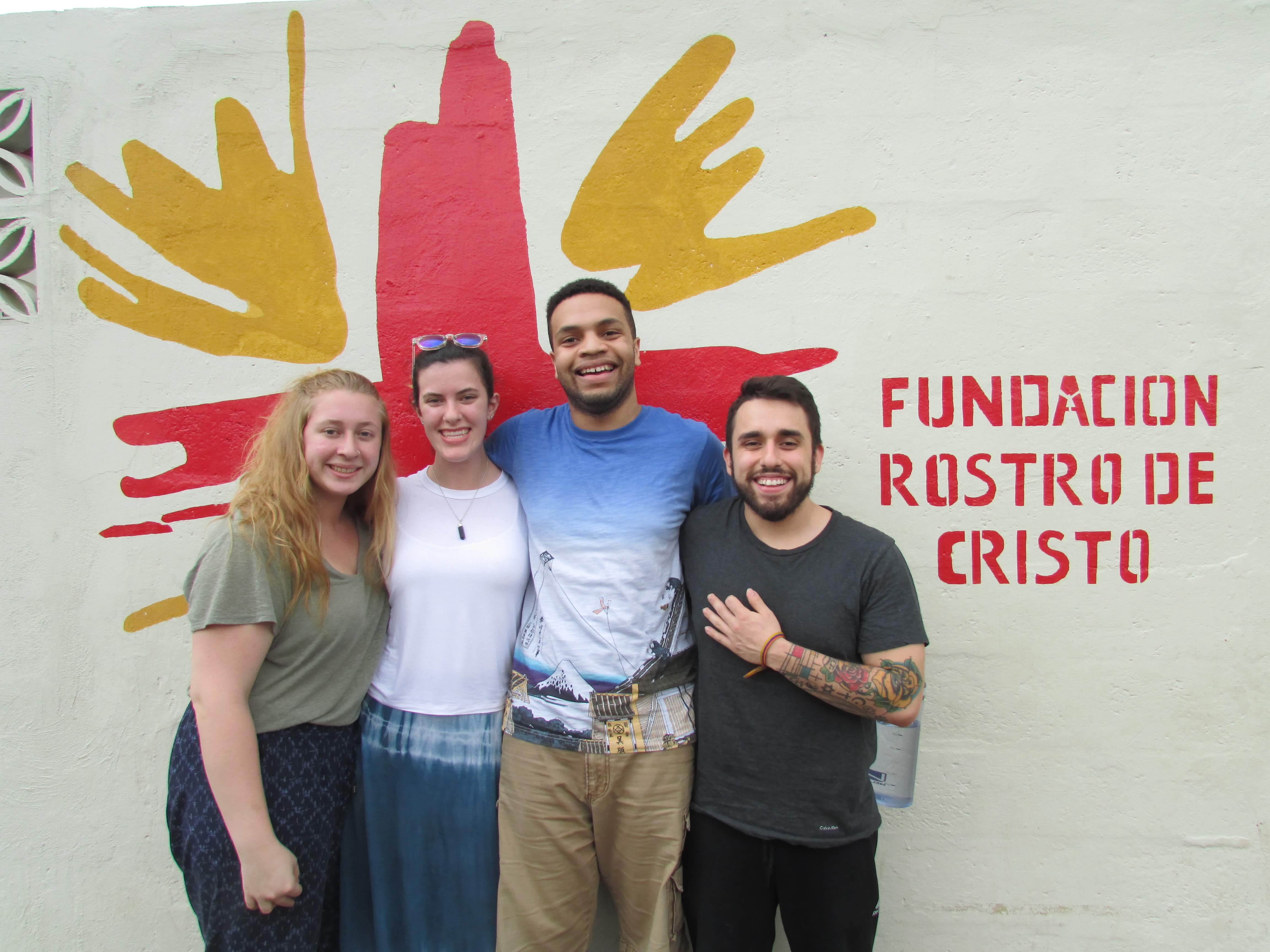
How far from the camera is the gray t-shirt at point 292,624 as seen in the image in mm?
1611

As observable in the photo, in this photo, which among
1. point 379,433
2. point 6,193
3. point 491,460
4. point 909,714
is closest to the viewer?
point 909,714

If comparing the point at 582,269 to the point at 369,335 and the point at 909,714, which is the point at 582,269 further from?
the point at 909,714

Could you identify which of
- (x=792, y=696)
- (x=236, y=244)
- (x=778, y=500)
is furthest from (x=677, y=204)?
(x=792, y=696)

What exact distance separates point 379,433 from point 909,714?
1424mm

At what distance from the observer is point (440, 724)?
6.22ft

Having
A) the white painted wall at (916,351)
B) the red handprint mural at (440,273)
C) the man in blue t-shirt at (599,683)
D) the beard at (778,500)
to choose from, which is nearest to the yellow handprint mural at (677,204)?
the white painted wall at (916,351)

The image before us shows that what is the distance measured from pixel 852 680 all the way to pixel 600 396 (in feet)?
2.95

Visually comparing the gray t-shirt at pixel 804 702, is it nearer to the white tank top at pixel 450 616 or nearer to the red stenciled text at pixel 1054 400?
the white tank top at pixel 450 616

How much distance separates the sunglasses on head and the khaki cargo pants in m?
1.05

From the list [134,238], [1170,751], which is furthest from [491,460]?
[1170,751]

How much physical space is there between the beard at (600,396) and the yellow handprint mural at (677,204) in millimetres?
468

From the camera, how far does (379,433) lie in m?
1.87

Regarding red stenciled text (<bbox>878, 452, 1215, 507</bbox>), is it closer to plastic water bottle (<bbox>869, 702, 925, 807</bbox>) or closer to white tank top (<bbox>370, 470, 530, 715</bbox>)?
plastic water bottle (<bbox>869, 702, 925, 807</bbox>)

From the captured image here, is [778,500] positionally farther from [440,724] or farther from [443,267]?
[443,267]
